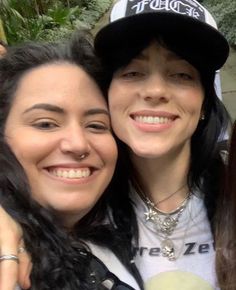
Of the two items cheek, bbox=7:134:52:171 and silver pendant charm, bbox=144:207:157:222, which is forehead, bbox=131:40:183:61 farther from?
silver pendant charm, bbox=144:207:157:222

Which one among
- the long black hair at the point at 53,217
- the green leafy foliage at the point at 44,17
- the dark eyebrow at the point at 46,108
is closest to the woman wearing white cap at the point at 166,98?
the long black hair at the point at 53,217

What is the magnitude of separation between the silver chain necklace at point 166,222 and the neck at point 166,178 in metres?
0.04

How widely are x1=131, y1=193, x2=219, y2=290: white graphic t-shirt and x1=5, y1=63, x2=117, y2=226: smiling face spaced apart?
0.32 metres

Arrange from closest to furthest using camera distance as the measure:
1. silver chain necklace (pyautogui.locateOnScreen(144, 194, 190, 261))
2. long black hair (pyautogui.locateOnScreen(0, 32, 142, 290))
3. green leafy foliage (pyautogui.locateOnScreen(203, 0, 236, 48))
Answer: long black hair (pyautogui.locateOnScreen(0, 32, 142, 290)) < silver chain necklace (pyautogui.locateOnScreen(144, 194, 190, 261)) < green leafy foliage (pyautogui.locateOnScreen(203, 0, 236, 48))

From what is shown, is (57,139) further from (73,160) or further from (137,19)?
(137,19)

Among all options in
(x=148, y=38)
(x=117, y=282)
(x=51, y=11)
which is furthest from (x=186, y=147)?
(x=51, y=11)

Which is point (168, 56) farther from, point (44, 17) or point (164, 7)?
point (44, 17)

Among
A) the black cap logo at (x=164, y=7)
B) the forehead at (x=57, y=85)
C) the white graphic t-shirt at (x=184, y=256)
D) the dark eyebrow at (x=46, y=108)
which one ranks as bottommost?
the white graphic t-shirt at (x=184, y=256)

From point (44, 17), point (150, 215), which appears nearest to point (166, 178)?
point (150, 215)

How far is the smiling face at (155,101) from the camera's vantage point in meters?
2.15

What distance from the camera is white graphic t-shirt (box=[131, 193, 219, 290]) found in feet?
7.07

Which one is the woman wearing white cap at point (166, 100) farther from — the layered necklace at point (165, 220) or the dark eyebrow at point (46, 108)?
the dark eyebrow at point (46, 108)

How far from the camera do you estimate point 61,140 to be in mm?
2053

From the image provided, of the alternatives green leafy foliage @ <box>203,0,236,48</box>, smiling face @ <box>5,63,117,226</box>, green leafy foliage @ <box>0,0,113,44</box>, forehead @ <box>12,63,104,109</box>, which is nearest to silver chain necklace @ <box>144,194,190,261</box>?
smiling face @ <box>5,63,117,226</box>
